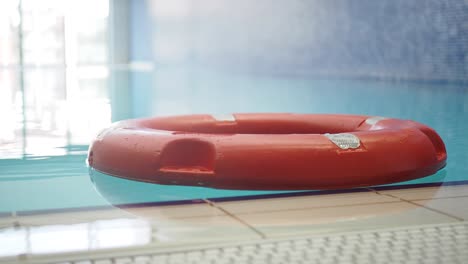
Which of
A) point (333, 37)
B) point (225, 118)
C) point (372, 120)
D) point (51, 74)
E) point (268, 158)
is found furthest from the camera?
point (51, 74)

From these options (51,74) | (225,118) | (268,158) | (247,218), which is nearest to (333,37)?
(51,74)

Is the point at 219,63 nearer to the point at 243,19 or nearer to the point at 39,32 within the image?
the point at 243,19

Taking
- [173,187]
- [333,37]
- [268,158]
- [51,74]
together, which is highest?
[333,37]

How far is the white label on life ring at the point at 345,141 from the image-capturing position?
1886 millimetres

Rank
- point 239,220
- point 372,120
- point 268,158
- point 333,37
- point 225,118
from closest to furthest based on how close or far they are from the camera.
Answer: point 239,220, point 268,158, point 372,120, point 225,118, point 333,37

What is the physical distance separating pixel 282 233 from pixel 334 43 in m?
8.44

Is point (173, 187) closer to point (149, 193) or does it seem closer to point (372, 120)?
point (149, 193)

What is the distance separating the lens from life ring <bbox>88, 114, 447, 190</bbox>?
1.84m

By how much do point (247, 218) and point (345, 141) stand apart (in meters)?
0.51

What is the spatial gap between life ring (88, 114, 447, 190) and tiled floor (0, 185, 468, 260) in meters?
0.11

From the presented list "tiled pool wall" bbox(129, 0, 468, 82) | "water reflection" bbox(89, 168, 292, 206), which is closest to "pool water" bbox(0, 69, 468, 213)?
"water reflection" bbox(89, 168, 292, 206)

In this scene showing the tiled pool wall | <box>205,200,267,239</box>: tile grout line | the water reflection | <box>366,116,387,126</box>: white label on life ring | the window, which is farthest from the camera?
the tiled pool wall

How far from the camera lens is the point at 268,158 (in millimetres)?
1832

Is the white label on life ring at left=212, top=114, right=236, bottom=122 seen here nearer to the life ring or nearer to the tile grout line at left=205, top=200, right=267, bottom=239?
the life ring
